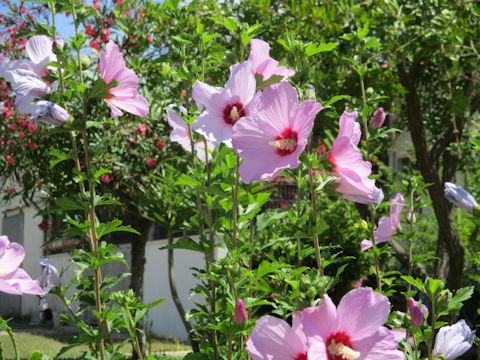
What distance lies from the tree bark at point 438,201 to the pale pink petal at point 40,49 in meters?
4.37

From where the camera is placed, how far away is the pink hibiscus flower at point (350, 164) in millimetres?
911

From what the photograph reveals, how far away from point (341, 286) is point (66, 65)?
5.78 meters

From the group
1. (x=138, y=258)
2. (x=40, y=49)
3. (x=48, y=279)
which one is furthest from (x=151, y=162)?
(x=40, y=49)

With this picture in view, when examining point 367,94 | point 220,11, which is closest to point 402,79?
point 220,11

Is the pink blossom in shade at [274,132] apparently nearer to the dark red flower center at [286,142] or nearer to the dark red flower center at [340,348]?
the dark red flower center at [286,142]

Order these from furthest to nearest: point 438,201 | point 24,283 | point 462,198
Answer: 1. point 438,201
2. point 462,198
3. point 24,283

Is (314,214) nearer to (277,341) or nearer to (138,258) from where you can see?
(277,341)

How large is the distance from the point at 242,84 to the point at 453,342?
0.63 metres

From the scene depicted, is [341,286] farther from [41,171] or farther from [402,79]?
[41,171]

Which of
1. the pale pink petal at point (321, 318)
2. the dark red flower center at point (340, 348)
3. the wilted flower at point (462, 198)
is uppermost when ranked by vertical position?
the wilted flower at point (462, 198)

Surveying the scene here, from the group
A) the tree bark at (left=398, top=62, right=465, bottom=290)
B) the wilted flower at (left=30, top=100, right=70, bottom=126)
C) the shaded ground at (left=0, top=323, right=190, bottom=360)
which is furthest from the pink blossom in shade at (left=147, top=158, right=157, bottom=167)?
the wilted flower at (left=30, top=100, right=70, bottom=126)

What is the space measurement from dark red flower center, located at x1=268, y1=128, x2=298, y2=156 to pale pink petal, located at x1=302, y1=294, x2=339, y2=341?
0.25 meters

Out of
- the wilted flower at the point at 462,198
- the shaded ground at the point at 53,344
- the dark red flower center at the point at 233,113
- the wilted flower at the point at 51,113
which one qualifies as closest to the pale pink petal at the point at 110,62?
the wilted flower at the point at 51,113

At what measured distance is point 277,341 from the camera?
0.78m
